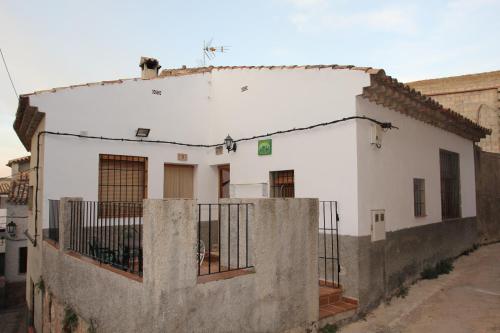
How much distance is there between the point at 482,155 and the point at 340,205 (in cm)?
919

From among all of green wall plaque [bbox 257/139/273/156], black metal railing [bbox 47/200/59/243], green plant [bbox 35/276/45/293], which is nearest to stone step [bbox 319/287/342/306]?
green wall plaque [bbox 257/139/273/156]

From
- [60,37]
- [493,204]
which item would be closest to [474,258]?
[493,204]

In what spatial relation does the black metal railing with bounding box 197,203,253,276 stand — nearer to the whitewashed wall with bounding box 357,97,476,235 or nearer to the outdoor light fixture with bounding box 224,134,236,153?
the whitewashed wall with bounding box 357,97,476,235

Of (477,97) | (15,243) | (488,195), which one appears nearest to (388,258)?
(488,195)

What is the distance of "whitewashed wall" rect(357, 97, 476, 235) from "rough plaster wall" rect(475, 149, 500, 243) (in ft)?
10.9

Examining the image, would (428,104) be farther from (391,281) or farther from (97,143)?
(97,143)

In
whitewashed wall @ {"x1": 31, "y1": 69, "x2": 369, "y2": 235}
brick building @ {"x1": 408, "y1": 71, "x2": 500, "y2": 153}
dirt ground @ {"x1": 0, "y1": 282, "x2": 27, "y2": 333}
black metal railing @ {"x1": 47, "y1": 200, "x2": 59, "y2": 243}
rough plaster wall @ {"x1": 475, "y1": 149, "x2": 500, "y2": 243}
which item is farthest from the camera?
brick building @ {"x1": 408, "y1": 71, "x2": 500, "y2": 153}

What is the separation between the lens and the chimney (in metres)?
9.68

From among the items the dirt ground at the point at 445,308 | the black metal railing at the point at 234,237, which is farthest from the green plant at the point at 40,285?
the dirt ground at the point at 445,308

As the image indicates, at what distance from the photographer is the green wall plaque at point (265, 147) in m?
7.46

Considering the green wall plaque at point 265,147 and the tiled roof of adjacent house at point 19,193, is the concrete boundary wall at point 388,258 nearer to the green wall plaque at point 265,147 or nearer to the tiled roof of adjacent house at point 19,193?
the green wall plaque at point 265,147

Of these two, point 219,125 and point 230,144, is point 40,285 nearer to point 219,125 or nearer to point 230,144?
point 230,144

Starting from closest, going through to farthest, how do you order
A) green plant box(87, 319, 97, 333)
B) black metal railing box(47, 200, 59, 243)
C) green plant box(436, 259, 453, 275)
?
green plant box(87, 319, 97, 333) < black metal railing box(47, 200, 59, 243) < green plant box(436, 259, 453, 275)

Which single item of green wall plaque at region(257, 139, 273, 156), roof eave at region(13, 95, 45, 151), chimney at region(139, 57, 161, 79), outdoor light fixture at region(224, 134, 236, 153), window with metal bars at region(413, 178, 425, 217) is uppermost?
chimney at region(139, 57, 161, 79)
